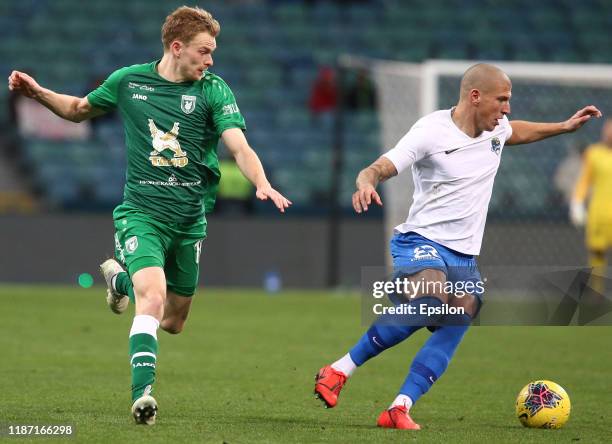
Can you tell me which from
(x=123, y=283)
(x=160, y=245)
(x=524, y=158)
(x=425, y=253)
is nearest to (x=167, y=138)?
(x=160, y=245)

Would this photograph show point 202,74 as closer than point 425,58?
Yes

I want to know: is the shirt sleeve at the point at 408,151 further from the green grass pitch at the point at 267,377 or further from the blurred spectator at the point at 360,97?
the blurred spectator at the point at 360,97

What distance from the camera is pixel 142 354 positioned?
630 centimetres

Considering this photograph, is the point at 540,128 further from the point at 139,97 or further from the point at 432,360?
the point at 139,97

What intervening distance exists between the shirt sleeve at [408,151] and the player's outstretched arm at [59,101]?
1.78m

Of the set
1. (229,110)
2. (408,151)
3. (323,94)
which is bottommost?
(408,151)

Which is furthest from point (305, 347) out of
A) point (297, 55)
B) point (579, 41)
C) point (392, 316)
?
point (579, 41)

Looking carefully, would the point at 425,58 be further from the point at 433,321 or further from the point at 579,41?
the point at 433,321

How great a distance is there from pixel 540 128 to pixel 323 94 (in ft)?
48.9

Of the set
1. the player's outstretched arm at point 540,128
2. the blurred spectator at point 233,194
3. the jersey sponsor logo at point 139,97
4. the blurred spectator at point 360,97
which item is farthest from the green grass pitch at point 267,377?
the blurred spectator at point 360,97

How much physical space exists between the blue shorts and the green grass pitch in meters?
0.78

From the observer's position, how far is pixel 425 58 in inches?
922

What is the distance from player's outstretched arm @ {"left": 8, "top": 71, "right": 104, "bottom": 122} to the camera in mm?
7047

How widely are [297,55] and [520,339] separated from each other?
476 inches
